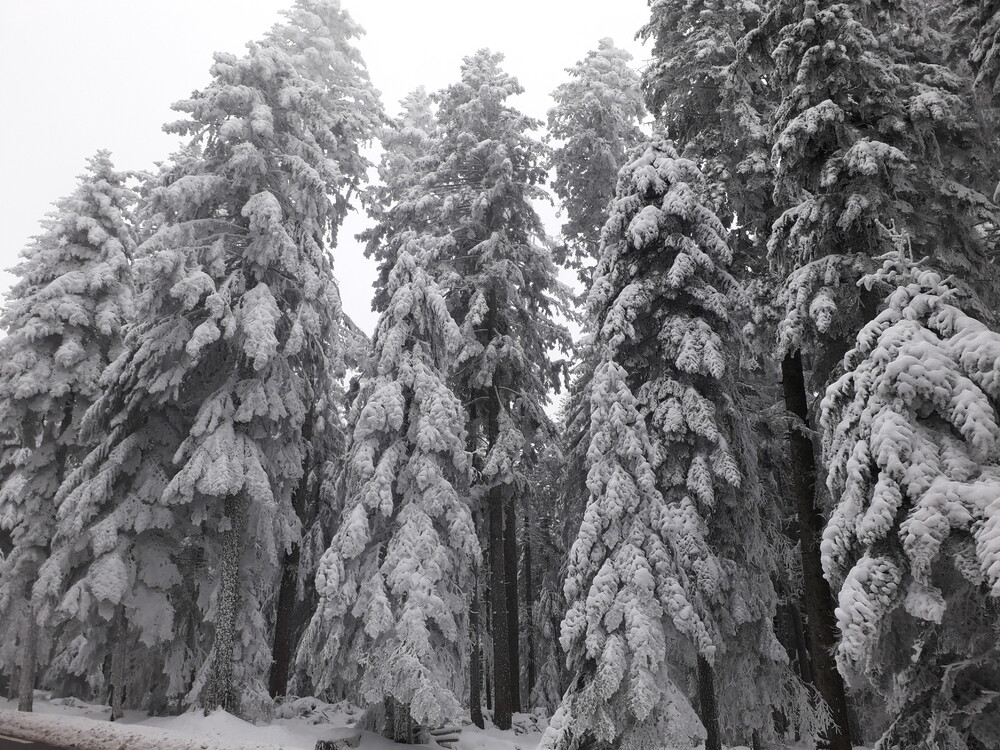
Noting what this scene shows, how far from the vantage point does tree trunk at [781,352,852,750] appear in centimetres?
1016

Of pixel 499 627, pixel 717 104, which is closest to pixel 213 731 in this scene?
pixel 499 627

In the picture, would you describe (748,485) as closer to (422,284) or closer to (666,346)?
(666,346)

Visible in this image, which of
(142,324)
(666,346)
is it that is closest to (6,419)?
(142,324)

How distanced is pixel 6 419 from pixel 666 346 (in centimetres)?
1900

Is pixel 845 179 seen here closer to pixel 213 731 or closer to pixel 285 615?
pixel 213 731

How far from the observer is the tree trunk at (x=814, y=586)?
400 inches

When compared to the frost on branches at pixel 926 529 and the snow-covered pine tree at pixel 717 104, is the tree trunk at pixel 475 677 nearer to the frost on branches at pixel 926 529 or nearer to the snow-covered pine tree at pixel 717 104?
the snow-covered pine tree at pixel 717 104

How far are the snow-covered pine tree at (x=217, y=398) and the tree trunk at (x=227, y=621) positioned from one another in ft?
0.11

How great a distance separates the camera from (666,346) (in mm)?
12477

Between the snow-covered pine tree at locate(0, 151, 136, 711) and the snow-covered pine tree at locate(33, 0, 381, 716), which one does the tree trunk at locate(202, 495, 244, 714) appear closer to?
the snow-covered pine tree at locate(33, 0, 381, 716)

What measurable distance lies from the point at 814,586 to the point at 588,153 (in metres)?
14.4

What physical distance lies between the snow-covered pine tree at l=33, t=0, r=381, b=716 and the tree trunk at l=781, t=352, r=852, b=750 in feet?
36.6

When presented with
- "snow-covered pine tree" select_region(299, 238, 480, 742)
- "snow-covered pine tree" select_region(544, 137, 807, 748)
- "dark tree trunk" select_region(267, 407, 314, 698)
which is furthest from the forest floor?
"snow-covered pine tree" select_region(544, 137, 807, 748)

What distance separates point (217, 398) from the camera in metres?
15.1
